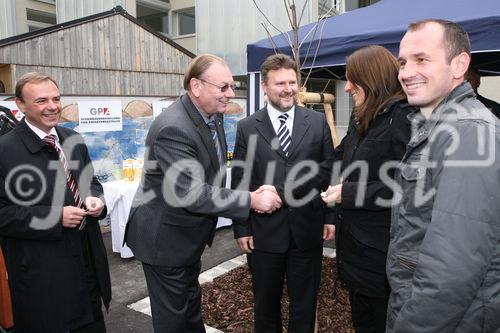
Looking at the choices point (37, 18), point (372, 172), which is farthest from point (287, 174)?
point (37, 18)

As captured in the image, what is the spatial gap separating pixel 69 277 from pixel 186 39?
20.3 m

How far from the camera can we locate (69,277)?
2.65m

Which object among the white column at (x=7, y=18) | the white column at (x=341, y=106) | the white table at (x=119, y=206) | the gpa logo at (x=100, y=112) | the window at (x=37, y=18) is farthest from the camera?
the window at (x=37, y=18)

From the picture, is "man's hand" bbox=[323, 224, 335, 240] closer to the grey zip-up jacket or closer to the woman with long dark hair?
the woman with long dark hair

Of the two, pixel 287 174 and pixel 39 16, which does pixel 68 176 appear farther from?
pixel 39 16

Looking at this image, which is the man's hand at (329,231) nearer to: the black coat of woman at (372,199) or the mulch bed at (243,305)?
the black coat of woman at (372,199)

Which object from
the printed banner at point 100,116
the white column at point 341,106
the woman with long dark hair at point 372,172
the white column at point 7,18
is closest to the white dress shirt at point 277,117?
the woman with long dark hair at point 372,172

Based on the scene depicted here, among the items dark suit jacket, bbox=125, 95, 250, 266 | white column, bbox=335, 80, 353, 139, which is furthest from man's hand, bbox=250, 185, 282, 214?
white column, bbox=335, 80, 353, 139

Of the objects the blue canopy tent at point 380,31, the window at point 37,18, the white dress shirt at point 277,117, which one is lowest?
the white dress shirt at point 277,117

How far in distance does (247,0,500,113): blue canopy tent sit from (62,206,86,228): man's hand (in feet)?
8.16

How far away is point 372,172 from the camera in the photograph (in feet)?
7.84

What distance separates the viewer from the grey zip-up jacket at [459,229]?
128cm

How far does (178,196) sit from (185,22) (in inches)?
894

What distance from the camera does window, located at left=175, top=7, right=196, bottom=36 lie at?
23141mm
